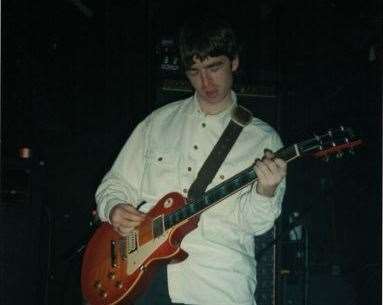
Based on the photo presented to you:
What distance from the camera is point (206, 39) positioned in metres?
2.10

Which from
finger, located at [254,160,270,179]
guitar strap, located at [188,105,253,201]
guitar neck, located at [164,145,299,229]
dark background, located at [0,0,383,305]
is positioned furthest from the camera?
dark background, located at [0,0,383,305]

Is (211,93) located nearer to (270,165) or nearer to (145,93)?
(270,165)

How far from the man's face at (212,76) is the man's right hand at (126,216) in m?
0.60

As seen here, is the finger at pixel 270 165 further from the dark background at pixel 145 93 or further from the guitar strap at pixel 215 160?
the dark background at pixel 145 93

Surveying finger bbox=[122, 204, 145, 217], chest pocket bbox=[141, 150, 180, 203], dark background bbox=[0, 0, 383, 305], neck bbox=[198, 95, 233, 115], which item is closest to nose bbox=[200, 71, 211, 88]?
neck bbox=[198, 95, 233, 115]

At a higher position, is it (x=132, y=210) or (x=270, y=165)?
(x=270, y=165)

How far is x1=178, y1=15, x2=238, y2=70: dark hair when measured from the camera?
208cm

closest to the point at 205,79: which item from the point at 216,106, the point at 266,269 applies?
the point at 216,106

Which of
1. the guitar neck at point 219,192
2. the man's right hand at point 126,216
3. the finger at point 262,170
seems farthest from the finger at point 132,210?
the finger at point 262,170

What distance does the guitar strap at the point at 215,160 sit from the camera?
197 centimetres

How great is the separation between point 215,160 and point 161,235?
1.28 feet

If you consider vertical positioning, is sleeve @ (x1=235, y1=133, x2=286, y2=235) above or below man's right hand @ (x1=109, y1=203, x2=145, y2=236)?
above

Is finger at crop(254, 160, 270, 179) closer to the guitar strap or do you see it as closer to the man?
the man

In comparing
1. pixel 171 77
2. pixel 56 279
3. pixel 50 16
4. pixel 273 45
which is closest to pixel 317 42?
pixel 273 45
